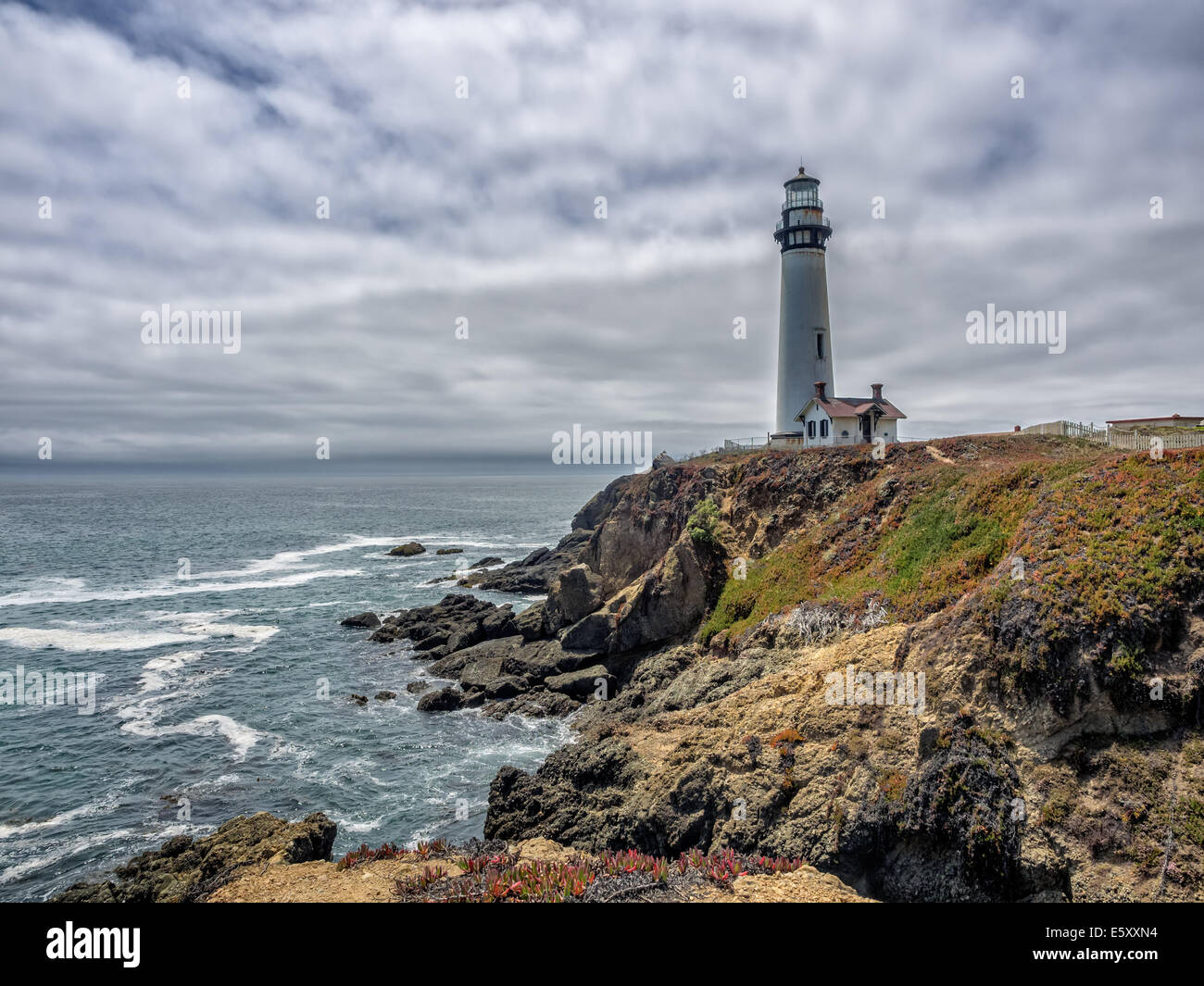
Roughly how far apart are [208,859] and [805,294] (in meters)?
47.9

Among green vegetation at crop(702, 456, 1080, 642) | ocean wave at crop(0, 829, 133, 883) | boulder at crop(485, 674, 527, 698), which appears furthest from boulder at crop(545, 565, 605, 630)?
ocean wave at crop(0, 829, 133, 883)

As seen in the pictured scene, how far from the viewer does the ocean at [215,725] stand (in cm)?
2358

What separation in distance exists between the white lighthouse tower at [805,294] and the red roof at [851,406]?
139 centimetres

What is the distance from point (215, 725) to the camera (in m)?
31.9

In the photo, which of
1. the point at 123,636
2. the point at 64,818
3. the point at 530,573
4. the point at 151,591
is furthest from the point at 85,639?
the point at 530,573

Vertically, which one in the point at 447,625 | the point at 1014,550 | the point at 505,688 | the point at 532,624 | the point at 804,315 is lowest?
the point at 505,688

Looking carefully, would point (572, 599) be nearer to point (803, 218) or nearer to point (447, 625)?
point (447, 625)

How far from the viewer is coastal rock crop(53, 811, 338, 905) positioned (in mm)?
16859

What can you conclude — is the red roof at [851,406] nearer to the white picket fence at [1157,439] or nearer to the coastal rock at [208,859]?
the white picket fence at [1157,439]

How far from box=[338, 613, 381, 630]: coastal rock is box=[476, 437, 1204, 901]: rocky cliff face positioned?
2894 cm

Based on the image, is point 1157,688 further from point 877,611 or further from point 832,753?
point 877,611
